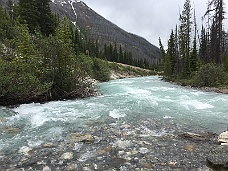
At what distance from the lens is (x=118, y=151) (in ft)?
20.1

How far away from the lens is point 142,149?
626 cm

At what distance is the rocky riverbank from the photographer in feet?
17.3

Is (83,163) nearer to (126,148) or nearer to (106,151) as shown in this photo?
(106,151)

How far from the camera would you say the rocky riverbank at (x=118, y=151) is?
207 inches

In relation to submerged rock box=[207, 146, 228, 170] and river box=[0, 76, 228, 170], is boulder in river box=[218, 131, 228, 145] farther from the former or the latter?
river box=[0, 76, 228, 170]

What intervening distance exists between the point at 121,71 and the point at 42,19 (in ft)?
120

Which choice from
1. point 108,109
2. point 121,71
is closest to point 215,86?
point 108,109

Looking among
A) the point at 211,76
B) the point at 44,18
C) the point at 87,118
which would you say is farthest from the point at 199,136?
the point at 44,18

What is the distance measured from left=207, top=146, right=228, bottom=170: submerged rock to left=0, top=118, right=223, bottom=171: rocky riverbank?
145mm

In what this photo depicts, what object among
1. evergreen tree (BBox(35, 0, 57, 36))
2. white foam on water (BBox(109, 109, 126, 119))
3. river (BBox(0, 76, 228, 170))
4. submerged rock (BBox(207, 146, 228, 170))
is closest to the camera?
submerged rock (BBox(207, 146, 228, 170))

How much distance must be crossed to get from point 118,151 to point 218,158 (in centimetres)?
256

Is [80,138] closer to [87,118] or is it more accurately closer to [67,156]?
[67,156]

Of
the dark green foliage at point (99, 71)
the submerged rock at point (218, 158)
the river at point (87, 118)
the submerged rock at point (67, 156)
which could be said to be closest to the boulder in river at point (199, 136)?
the river at point (87, 118)

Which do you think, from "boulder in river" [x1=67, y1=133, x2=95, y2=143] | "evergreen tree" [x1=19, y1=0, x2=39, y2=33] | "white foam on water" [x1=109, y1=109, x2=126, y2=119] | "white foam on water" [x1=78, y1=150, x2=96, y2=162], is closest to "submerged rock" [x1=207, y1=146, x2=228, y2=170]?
"white foam on water" [x1=78, y1=150, x2=96, y2=162]
